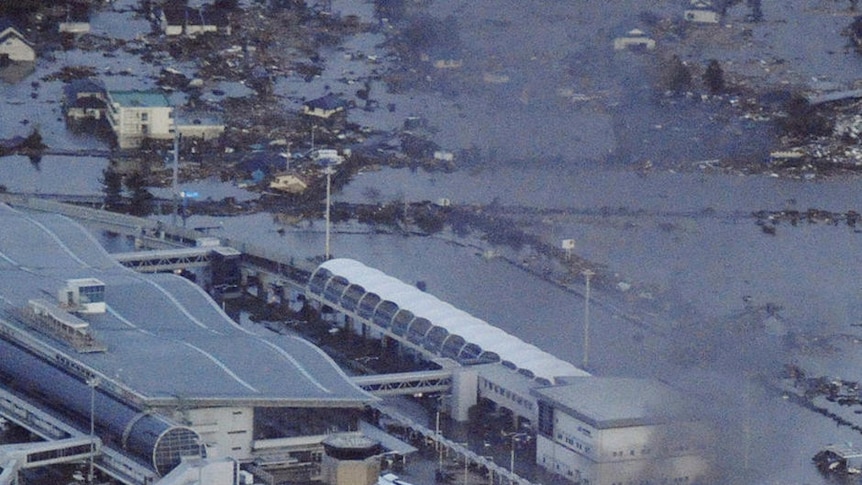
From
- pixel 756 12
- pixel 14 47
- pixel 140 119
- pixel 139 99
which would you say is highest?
pixel 756 12

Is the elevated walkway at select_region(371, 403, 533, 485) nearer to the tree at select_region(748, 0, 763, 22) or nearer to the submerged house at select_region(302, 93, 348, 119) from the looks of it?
the submerged house at select_region(302, 93, 348, 119)

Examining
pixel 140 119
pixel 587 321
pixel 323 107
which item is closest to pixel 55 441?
pixel 587 321

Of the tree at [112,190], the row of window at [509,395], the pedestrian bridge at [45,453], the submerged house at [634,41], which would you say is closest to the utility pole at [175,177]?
the tree at [112,190]

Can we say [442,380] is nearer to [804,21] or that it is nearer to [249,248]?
[249,248]

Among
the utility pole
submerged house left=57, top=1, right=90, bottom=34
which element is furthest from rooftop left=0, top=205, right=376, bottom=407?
submerged house left=57, top=1, right=90, bottom=34

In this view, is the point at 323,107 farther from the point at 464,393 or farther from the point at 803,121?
the point at 464,393

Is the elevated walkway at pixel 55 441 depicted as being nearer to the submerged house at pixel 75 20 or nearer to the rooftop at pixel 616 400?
the rooftop at pixel 616 400
